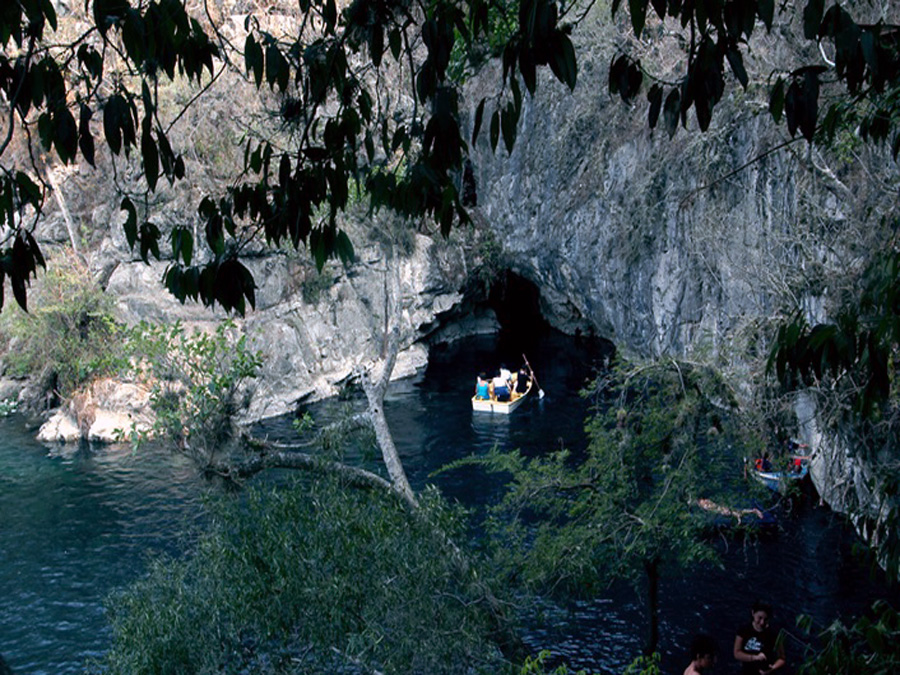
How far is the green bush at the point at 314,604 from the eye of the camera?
891 centimetres

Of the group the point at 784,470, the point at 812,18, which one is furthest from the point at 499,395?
the point at 812,18

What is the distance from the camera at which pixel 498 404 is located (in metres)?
30.7

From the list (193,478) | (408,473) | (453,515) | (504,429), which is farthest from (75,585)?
(504,429)

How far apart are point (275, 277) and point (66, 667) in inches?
906

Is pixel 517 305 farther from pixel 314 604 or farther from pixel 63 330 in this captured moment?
pixel 314 604

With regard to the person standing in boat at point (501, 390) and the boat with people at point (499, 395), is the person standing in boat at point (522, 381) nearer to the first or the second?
the boat with people at point (499, 395)

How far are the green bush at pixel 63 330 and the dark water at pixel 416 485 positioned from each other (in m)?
2.49

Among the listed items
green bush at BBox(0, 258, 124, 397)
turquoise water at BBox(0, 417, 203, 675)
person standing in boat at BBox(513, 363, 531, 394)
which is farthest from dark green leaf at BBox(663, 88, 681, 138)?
green bush at BBox(0, 258, 124, 397)

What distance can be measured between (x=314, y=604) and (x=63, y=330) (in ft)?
88.1

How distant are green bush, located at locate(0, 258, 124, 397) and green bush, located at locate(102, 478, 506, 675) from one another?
2260cm

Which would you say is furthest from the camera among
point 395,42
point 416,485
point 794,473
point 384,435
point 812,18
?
point 416,485

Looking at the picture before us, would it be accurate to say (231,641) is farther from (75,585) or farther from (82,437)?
(82,437)

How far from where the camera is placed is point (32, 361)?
105ft

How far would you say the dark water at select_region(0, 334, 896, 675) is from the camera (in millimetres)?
15109
